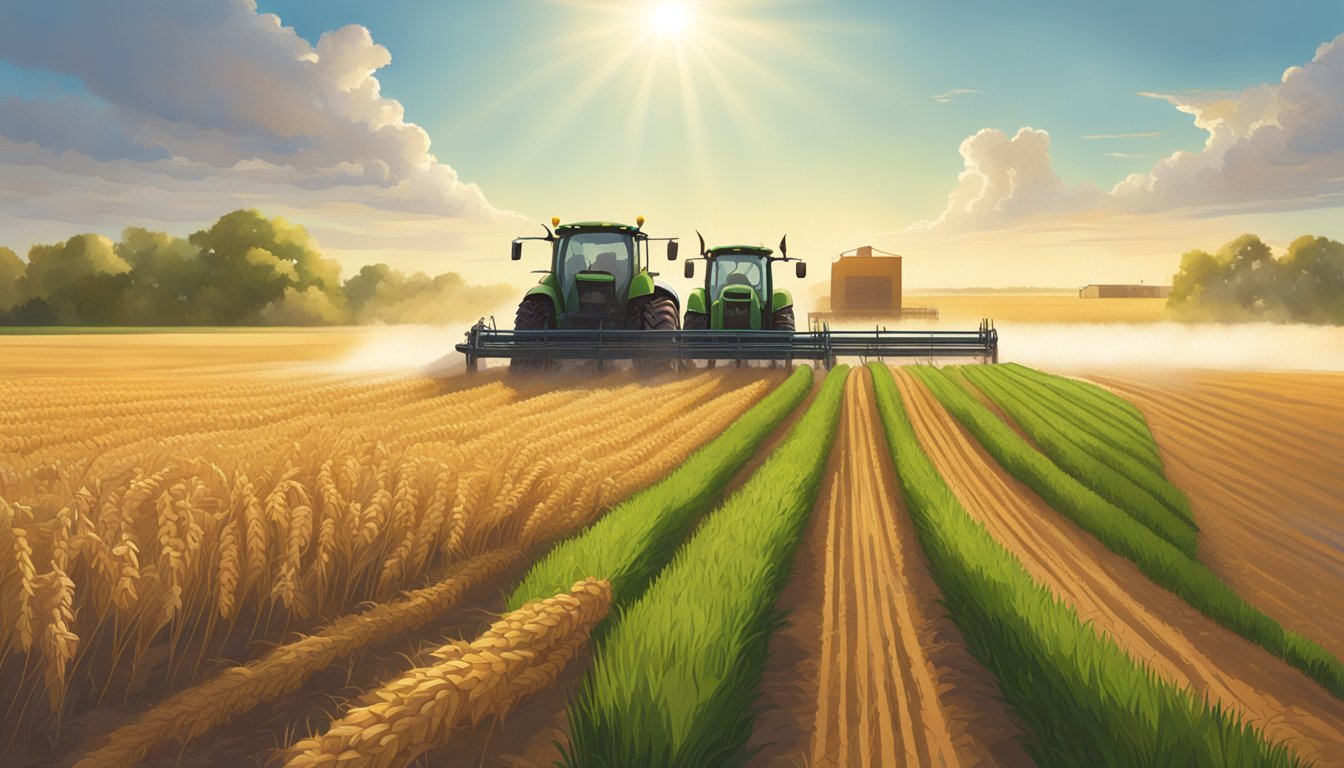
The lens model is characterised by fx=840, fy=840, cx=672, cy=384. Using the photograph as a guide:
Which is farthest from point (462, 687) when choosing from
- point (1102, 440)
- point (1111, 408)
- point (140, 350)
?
point (140, 350)

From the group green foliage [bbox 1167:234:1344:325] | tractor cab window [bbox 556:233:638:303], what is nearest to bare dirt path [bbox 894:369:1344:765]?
tractor cab window [bbox 556:233:638:303]

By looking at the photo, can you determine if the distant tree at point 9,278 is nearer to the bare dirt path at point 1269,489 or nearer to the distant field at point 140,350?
the distant field at point 140,350

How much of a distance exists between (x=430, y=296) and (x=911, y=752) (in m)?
79.6

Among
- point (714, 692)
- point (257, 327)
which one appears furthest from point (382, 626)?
point (257, 327)

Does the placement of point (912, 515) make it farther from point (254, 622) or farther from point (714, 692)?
point (254, 622)

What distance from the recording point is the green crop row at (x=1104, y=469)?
279 inches

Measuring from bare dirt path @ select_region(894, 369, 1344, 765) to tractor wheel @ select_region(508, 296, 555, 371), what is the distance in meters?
12.0

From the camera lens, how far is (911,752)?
3297 mm

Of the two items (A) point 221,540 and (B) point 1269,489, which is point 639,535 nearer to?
(A) point 221,540

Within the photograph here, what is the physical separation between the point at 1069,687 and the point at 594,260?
17.1 m

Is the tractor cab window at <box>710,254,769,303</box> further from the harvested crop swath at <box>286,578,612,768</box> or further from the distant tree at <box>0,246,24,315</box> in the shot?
the distant tree at <box>0,246,24,315</box>

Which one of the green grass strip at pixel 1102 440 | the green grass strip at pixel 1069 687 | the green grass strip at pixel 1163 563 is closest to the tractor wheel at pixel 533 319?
the green grass strip at pixel 1102 440

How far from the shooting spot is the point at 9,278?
60.7m

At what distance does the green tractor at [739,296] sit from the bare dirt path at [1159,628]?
13.3 metres
